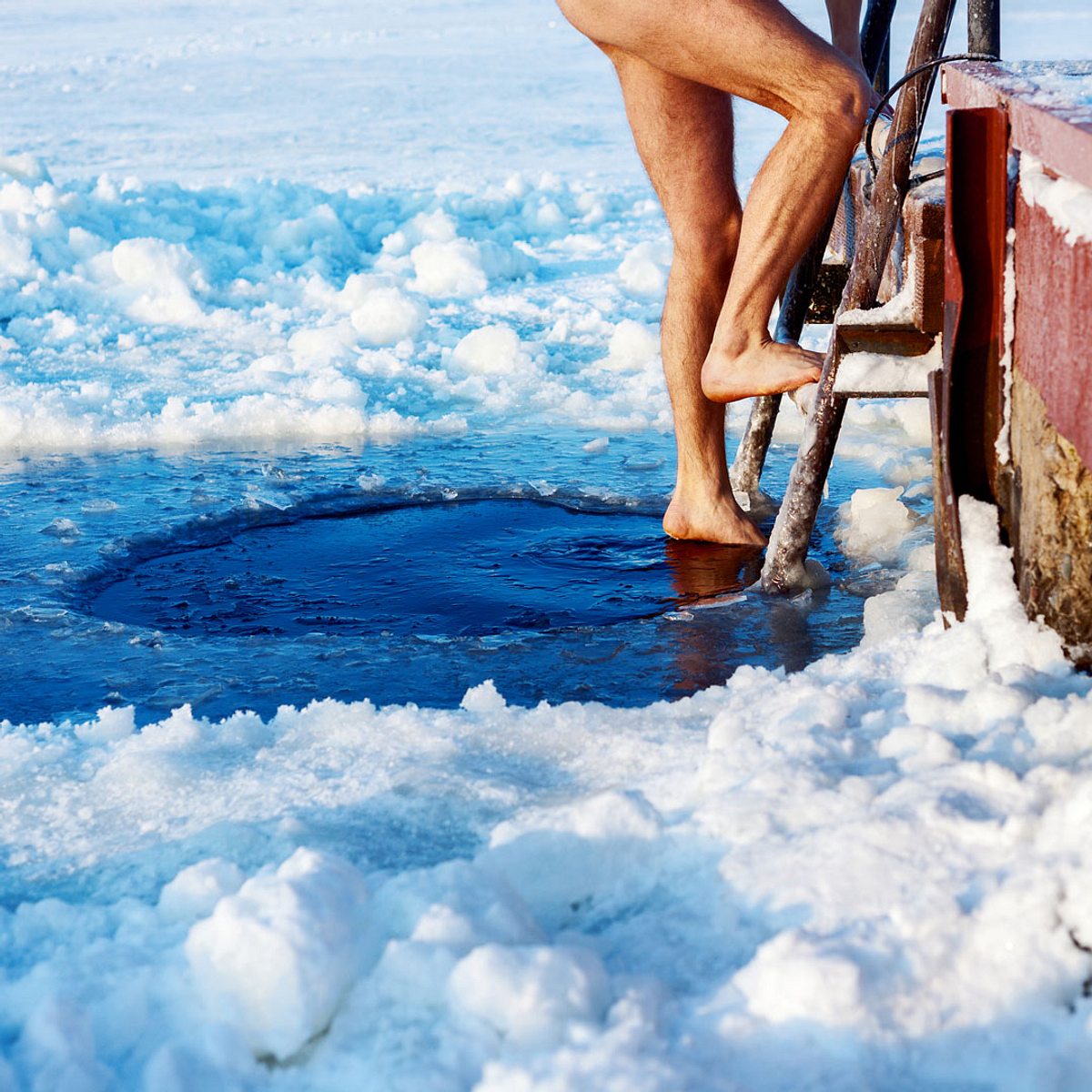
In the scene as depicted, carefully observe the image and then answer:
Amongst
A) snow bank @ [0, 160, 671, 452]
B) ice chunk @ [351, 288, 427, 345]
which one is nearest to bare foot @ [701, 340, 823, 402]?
snow bank @ [0, 160, 671, 452]

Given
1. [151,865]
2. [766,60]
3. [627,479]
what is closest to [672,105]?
[766,60]

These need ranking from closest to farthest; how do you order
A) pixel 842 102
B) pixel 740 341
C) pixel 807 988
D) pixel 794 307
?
pixel 807 988 < pixel 842 102 < pixel 740 341 < pixel 794 307

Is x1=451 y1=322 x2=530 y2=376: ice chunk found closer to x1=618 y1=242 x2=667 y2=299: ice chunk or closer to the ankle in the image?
x1=618 y1=242 x2=667 y2=299: ice chunk

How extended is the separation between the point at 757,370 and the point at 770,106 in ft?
1.79

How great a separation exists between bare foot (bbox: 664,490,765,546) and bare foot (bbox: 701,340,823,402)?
41 centimetres

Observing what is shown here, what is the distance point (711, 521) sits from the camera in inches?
132

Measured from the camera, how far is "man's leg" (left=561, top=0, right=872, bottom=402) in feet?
8.86

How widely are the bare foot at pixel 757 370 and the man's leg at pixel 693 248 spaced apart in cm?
34

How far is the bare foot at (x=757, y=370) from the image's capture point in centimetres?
286

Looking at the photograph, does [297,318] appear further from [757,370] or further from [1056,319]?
[1056,319]

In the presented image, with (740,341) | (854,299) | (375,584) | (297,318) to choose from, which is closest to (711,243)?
(740,341)

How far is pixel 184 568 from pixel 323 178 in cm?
760

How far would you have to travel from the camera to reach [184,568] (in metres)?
3.26

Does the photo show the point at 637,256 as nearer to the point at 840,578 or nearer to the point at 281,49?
the point at 840,578
